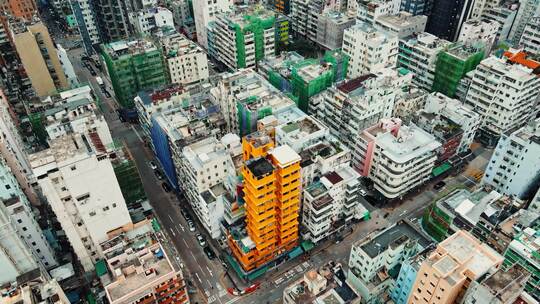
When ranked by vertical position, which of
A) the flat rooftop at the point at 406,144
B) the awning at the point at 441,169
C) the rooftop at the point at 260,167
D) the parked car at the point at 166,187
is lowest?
the parked car at the point at 166,187

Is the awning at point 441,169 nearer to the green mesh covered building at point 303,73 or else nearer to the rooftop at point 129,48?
the green mesh covered building at point 303,73

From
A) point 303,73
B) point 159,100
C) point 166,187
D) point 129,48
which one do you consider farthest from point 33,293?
point 303,73

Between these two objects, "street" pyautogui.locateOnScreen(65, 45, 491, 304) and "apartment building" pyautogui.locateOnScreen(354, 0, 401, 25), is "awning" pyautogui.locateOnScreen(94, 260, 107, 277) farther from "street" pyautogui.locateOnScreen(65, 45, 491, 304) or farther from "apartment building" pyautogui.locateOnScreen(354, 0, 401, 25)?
"apartment building" pyautogui.locateOnScreen(354, 0, 401, 25)

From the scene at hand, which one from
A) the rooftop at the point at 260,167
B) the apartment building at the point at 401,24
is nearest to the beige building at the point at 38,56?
the rooftop at the point at 260,167

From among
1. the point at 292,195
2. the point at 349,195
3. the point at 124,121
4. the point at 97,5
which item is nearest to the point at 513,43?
the point at 349,195

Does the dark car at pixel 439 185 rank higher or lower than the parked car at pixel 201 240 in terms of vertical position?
higher

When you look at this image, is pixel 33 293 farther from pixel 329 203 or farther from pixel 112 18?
pixel 112 18
